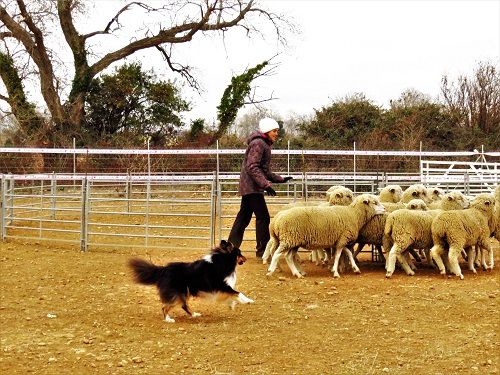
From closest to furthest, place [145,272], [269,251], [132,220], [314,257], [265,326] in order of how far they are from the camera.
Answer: [265,326] → [145,272] → [269,251] → [314,257] → [132,220]

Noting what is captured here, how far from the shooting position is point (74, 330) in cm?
636

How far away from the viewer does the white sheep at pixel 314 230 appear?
341 inches

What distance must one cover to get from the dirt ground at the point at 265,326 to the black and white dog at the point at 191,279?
23 centimetres

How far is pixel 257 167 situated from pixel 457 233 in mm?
2748

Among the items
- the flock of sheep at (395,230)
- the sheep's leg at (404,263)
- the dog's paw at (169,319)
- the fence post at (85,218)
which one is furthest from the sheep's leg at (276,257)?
the fence post at (85,218)

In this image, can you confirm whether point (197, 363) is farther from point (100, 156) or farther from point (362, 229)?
point (100, 156)

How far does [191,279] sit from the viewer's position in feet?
21.8

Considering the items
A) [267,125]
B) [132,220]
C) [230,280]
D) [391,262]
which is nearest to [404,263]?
[391,262]

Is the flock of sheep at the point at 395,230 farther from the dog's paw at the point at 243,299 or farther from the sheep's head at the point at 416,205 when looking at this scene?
the dog's paw at the point at 243,299

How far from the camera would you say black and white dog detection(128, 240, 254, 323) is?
6.60 meters

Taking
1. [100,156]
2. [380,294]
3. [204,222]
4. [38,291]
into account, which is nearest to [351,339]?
[380,294]

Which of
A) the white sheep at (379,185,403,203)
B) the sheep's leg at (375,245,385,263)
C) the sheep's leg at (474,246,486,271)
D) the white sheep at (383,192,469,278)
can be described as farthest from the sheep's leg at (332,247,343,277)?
the sheep's leg at (474,246,486,271)

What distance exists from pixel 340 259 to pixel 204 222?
598 centimetres

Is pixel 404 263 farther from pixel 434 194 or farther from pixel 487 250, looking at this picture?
pixel 434 194
